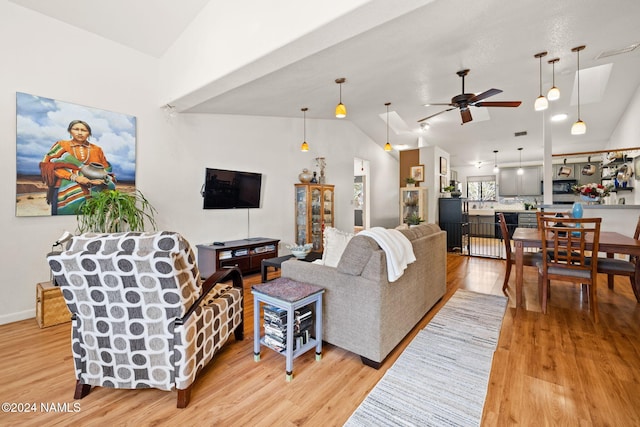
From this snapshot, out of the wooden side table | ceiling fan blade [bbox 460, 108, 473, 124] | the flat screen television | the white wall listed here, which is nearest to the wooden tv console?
the white wall

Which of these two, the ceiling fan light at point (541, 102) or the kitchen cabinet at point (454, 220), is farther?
the kitchen cabinet at point (454, 220)

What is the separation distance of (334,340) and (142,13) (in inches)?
153

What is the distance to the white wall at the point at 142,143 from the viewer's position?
9.17ft

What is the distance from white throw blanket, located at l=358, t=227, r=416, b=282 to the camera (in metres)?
2.02

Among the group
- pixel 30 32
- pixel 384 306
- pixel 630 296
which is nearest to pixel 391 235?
pixel 384 306

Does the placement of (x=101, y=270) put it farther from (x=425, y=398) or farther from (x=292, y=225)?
(x=292, y=225)

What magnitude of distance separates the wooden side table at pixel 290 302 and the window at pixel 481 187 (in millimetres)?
9770

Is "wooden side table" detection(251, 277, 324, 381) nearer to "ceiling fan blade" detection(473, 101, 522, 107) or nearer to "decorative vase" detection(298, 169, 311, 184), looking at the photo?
"ceiling fan blade" detection(473, 101, 522, 107)

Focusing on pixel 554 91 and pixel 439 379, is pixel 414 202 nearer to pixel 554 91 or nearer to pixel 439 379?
pixel 554 91

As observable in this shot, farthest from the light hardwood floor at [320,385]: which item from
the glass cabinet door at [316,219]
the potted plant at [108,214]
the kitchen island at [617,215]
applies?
the glass cabinet door at [316,219]

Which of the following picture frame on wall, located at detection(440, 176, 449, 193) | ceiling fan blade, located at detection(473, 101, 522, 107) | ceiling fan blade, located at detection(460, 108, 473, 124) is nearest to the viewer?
ceiling fan blade, located at detection(473, 101, 522, 107)

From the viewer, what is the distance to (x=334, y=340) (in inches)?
86.7

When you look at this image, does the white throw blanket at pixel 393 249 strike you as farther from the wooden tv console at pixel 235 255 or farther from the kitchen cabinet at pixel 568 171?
the kitchen cabinet at pixel 568 171

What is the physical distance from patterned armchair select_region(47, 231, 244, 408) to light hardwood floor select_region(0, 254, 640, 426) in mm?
150
